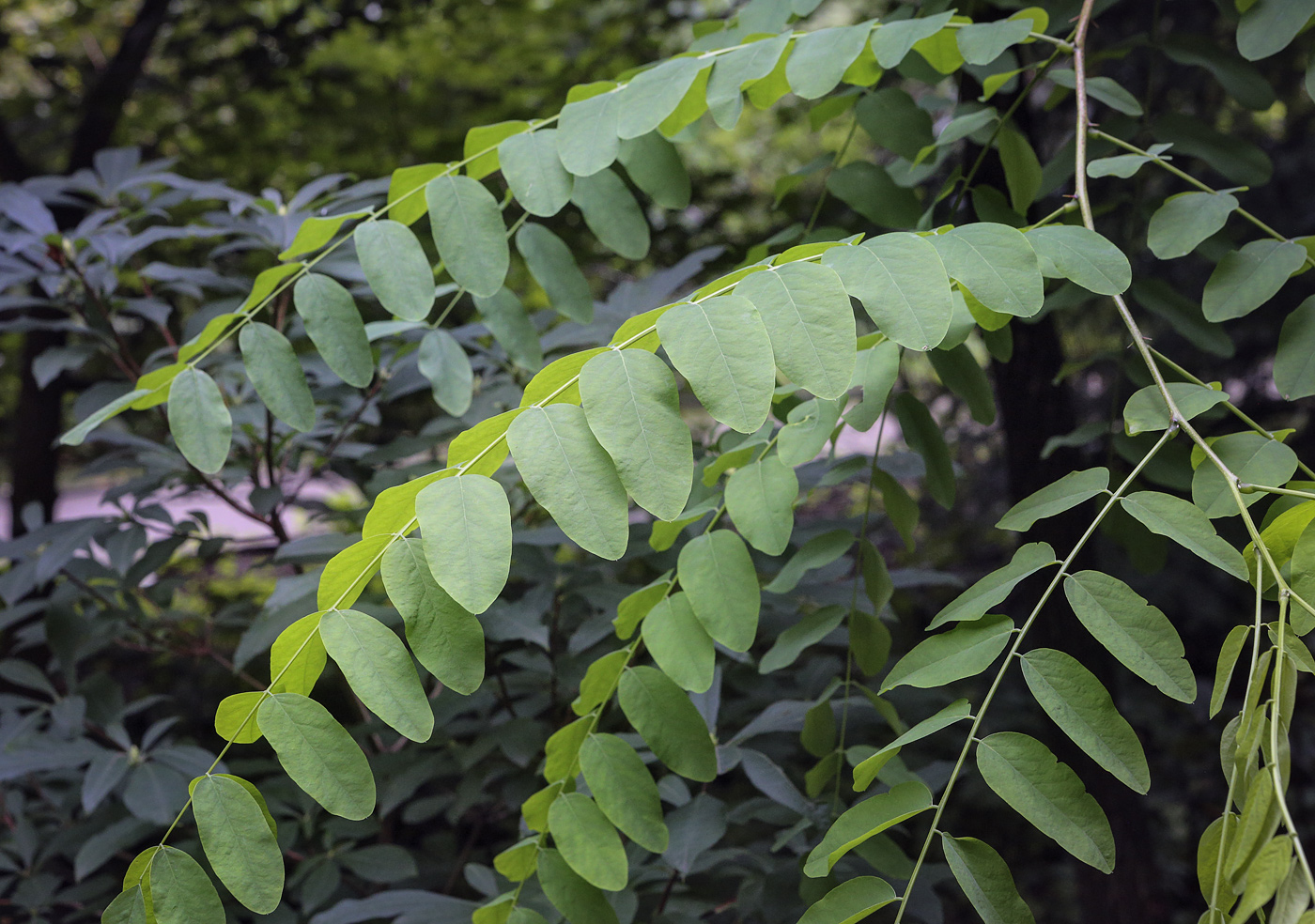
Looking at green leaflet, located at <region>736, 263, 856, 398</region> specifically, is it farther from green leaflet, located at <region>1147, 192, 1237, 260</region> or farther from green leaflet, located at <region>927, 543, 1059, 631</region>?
green leaflet, located at <region>1147, 192, 1237, 260</region>

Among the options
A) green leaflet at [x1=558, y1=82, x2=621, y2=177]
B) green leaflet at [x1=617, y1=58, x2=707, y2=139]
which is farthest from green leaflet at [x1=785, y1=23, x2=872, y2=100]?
green leaflet at [x1=558, y1=82, x2=621, y2=177]

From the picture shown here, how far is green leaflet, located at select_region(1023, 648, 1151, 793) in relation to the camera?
658mm

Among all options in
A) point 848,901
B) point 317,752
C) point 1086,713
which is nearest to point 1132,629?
point 1086,713

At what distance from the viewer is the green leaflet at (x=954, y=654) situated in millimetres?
692

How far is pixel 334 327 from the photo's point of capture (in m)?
1.07

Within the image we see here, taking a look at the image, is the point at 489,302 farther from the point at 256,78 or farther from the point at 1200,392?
the point at 256,78

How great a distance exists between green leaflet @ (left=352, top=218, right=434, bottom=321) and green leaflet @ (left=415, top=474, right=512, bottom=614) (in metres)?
0.37

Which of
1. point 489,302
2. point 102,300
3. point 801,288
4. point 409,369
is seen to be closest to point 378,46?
point 102,300

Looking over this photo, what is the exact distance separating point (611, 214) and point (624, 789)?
711mm

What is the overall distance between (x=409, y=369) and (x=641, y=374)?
1019mm

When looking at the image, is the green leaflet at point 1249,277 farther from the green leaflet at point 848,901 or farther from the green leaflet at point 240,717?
the green leaflet at point 240,717

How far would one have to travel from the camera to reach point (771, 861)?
1250mm

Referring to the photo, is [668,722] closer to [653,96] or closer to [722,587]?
[722,587]

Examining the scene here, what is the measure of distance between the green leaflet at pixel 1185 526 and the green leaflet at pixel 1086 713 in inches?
5.3
